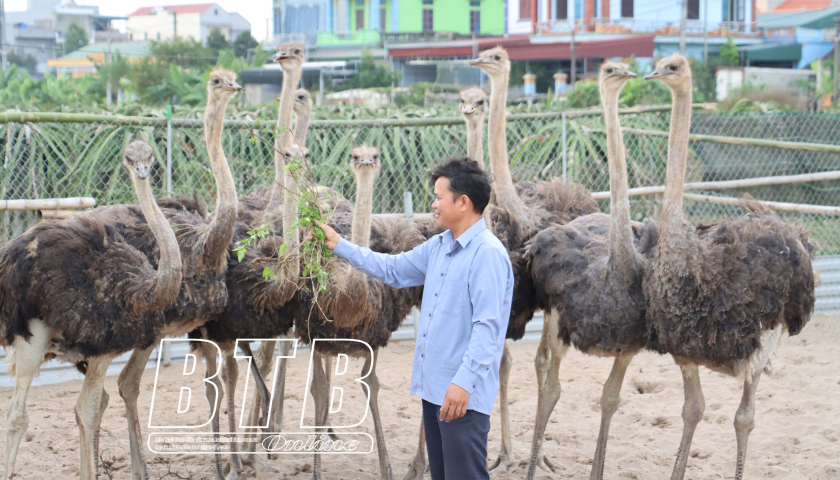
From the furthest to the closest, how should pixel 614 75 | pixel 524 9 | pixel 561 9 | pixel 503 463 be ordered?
pixel 524 9 < pixel 561 9 < pixel 503 463 < pixel 614 75

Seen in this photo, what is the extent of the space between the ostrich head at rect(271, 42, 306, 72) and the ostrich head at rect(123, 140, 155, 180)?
4.37 ft

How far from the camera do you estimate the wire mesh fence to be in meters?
7.20

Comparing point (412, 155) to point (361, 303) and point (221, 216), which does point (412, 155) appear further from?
point (361, 303)

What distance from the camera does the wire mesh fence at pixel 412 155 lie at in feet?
23.6

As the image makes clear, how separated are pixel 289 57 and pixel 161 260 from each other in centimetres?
181

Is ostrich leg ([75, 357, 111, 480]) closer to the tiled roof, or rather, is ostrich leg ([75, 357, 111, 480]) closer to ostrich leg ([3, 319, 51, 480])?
ostrich leg ([3, 319, 51, 480])

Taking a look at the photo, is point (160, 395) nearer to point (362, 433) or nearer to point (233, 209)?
point (362, 433)

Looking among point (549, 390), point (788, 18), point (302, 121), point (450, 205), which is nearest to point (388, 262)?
point (450, 205)

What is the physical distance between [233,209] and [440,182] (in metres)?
1.67

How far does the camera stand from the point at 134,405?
15.9 ft

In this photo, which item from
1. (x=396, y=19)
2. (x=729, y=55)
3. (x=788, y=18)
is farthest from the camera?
(x=396, y=19)

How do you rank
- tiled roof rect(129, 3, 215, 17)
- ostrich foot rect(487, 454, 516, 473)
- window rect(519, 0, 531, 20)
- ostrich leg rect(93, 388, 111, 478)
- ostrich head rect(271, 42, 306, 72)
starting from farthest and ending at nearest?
1. tiled roof rect(129, 3, 215, 17)
2. window rect(519, 0, 531, 20)
3. ostrich head rect(271, 42, 306, 72)
4. ostrich foot rect(487, 454, 516, 473)
5. ostrich leg rect(93, 388, 111, 478)

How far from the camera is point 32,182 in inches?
280

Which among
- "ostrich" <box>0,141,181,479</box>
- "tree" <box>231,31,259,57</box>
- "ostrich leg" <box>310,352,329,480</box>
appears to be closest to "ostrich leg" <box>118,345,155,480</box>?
→ "ostrich" <box>0,141,181,479</box>
